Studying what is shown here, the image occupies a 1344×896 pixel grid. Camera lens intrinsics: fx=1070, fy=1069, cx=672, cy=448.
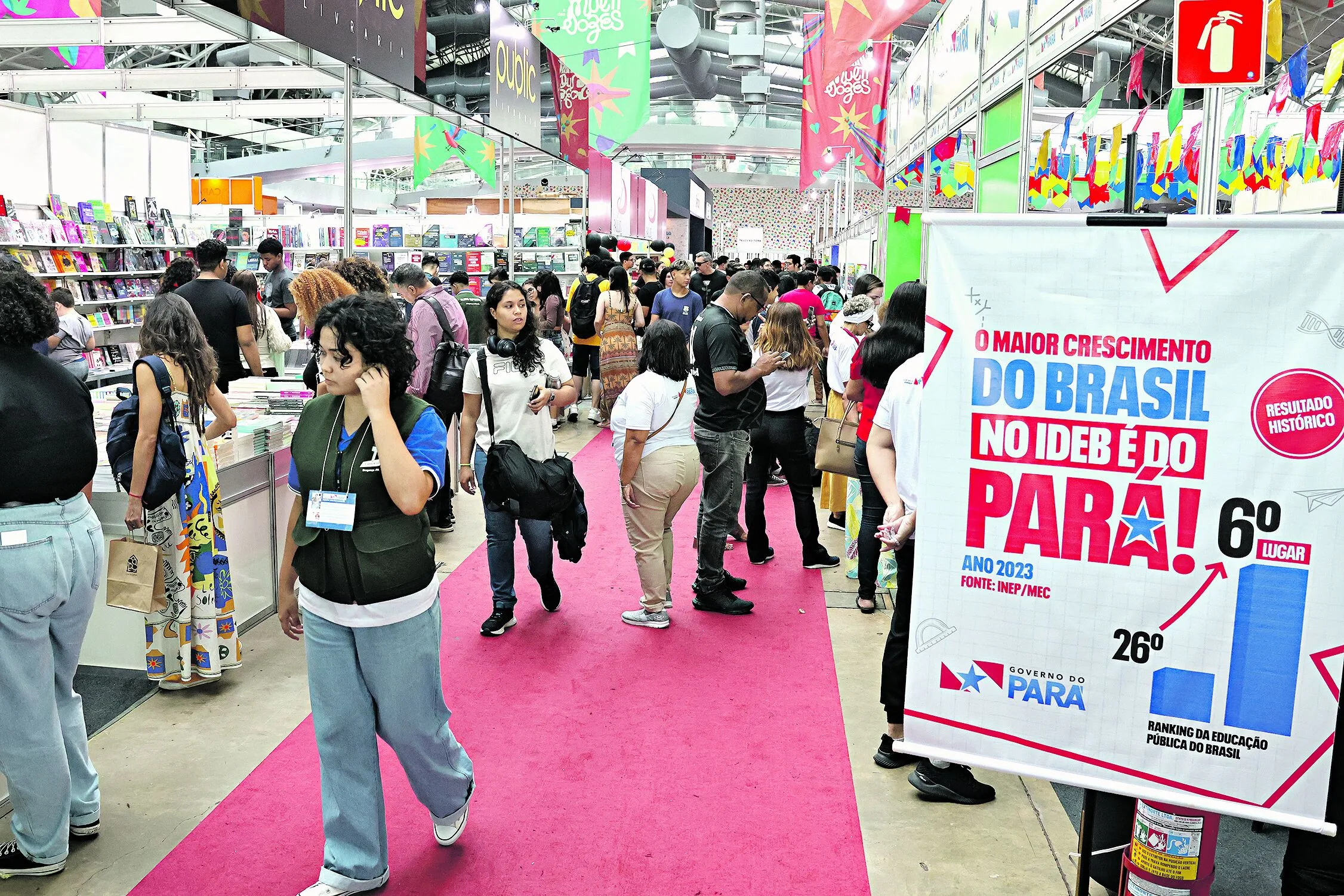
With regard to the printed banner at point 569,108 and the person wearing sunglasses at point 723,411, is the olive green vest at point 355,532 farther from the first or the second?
the printed banner at point 569,108

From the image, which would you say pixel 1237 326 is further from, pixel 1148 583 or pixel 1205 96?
pixel 1205 96

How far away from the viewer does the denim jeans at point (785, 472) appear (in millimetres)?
5629

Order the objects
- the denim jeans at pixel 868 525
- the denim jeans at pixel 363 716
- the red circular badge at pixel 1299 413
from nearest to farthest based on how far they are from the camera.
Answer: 1. the red circular badge at pixel 1299 413
2. the denim jeans at pixel 363 716
3. the denim jeans at pixel 868 525

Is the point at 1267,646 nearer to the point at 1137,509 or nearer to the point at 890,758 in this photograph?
the point at 1137,509

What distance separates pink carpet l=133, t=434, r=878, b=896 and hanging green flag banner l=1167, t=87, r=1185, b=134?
247cm

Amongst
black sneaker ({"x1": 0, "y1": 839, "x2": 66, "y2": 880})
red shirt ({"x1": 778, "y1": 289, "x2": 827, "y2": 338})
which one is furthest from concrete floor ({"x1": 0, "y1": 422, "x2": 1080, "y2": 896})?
red shirt ({"x1": 778, "y1": 289, "x2": 827, "y2": 338})

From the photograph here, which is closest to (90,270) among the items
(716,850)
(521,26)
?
(521,26)

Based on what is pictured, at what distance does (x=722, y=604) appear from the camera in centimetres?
512

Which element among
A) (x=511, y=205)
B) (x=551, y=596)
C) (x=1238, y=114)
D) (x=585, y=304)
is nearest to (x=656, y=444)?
(x=551, y=596)

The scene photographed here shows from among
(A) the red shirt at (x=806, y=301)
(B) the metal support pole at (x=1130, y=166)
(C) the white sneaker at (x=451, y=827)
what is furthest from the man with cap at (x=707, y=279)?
(C) the white sneaker at (x=451, y=827)

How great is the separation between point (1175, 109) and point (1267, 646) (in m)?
2.53

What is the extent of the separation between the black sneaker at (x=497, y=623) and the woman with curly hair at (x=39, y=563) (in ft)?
6.62

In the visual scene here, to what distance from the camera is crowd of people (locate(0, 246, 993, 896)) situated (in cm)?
259

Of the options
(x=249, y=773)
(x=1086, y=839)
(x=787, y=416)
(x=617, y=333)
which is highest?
(x=617, y=333)
